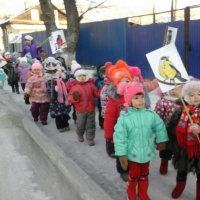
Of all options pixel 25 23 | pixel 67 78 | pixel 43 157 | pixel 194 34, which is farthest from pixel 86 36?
pixel 25 23

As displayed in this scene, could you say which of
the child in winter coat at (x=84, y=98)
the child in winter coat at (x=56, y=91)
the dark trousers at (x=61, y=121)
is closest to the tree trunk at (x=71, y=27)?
the child in winter coat at (x=56, y=91)

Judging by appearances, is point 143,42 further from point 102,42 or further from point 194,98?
point 194,98

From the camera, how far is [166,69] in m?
2.82

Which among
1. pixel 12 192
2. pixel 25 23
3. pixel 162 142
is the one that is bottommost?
pixel 12 192

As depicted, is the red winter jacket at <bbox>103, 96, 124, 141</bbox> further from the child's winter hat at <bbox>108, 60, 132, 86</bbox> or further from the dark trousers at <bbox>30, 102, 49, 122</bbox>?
the dark trousers at <bbox>30, 102, 49, 122</bbox>

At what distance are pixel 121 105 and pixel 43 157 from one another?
1666 mm

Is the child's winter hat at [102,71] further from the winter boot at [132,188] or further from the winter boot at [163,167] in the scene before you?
the winter boot at [132,188]

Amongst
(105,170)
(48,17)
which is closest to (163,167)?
(105,170)

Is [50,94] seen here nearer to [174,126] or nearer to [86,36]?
[174,126]

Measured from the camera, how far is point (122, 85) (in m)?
3.15

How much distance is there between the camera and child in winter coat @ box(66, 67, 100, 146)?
14.9 ft

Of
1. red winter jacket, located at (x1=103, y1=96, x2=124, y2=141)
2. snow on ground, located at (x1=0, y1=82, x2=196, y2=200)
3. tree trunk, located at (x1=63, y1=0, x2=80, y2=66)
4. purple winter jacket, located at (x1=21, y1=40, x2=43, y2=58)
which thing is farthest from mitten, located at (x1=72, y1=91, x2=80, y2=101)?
tree trunk, located at (x1=63, y1=0, x2=80, y2=66)

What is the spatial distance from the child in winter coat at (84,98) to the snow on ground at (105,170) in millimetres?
297

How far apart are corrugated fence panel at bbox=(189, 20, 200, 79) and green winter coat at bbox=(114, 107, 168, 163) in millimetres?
5471
